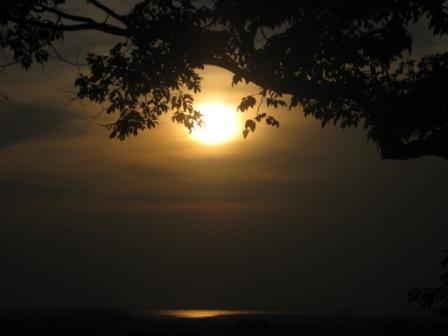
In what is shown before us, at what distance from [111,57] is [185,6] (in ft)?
7.38

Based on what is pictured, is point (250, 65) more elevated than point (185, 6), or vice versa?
point (185, 6)

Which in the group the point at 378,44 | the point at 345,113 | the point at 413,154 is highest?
the point at 378,44

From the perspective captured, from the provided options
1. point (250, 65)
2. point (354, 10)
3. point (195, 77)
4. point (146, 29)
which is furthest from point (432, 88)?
point (146, 29)

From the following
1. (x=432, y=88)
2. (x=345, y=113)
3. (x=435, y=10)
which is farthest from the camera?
(x=345, y=113)

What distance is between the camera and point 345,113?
1783 centimetres

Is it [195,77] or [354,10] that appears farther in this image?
[195,77]

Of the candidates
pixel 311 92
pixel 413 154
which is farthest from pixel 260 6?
pixel 413 154

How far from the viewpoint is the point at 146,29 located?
1555 cm

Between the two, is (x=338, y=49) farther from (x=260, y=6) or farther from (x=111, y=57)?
(x=111, y=57)

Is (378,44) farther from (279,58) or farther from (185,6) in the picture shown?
(185,6)

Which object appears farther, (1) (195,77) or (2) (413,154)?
(1) (195,77)

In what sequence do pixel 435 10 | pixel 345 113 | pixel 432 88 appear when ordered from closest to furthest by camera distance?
1. pixel 435 10
2. pixel 432 88
3. pixel 345 113

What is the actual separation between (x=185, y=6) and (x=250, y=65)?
6.47 feet

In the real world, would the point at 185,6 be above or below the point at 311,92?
above
